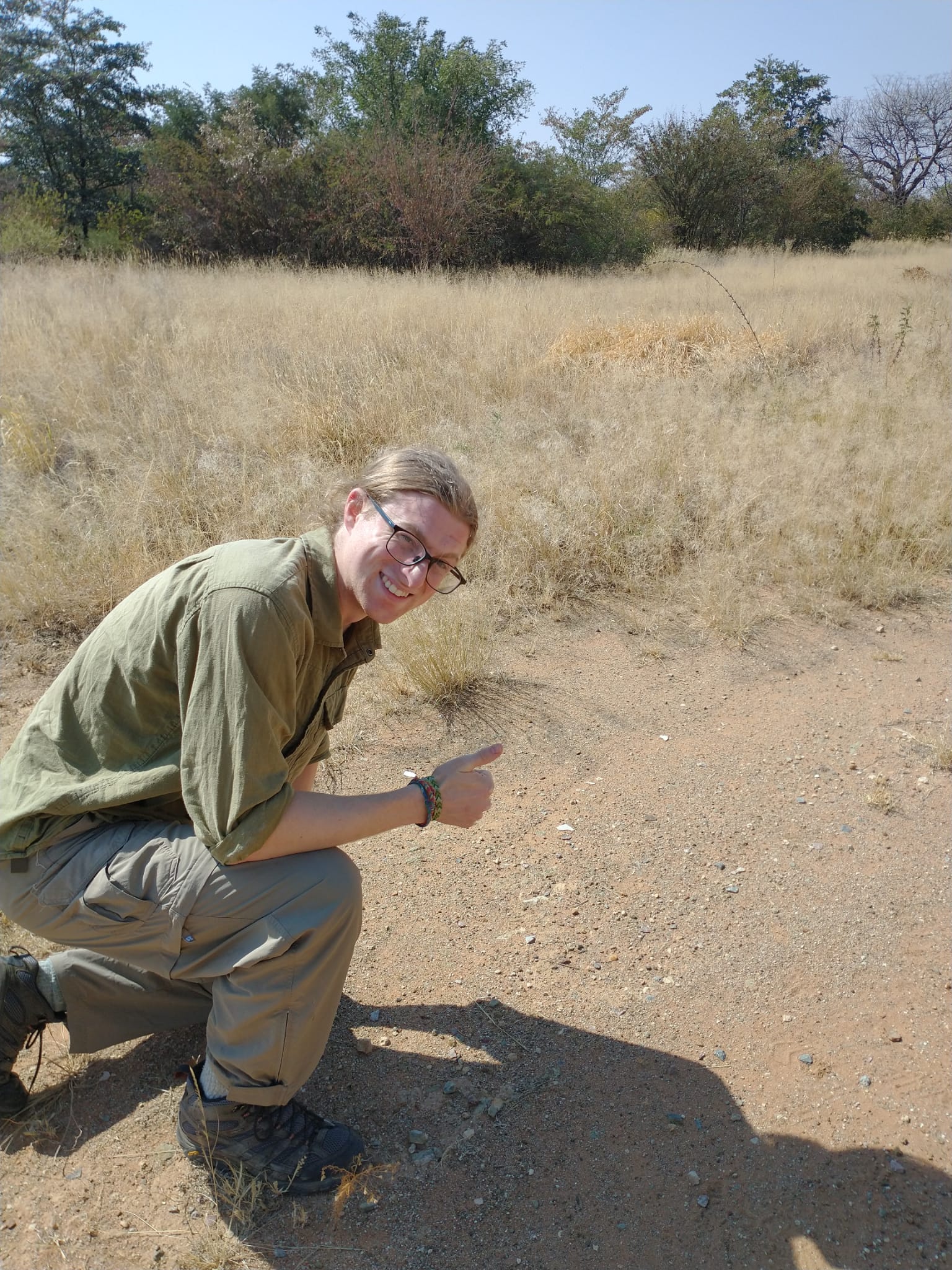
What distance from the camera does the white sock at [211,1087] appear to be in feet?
5.98

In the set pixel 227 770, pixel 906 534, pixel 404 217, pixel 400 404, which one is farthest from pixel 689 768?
pixel 404 217

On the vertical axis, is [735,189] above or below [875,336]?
above

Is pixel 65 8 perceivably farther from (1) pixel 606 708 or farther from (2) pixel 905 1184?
(2) pixel 905 1184

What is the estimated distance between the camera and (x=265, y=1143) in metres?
1.86

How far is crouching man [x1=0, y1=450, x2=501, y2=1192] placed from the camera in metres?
1.66

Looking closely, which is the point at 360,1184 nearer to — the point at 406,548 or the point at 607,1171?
the point at 607,1171

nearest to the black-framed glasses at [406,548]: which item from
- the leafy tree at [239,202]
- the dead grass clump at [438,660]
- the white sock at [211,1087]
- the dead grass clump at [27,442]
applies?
the white sock at [211,1087]

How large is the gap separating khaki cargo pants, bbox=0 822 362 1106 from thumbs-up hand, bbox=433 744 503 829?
233mm

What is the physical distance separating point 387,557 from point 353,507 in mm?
144

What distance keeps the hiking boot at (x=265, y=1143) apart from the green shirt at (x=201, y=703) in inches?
22.2

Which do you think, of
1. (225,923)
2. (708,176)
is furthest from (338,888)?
(708,176)

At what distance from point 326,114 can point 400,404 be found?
1821 centimetres

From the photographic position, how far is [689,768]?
340 cm

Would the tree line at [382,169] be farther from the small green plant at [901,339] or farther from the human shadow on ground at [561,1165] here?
the human shadow on ground at [561,1165]
